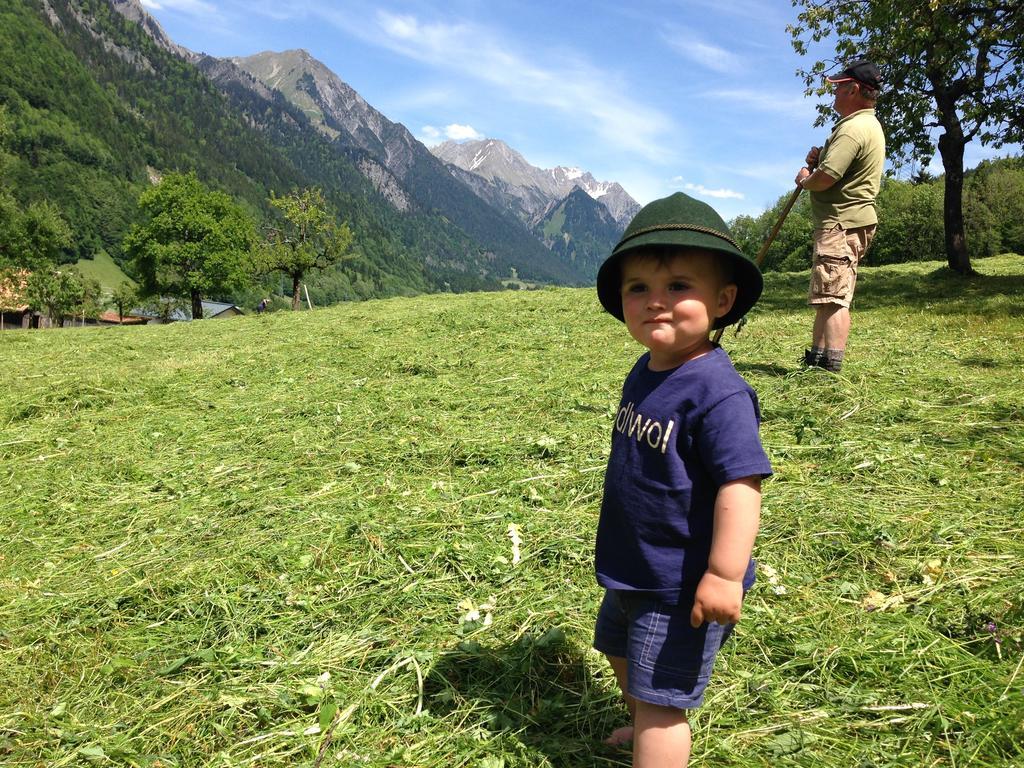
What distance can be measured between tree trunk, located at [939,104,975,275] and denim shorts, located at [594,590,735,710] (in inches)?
727

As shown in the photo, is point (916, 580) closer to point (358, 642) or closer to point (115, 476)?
point (358, 642)

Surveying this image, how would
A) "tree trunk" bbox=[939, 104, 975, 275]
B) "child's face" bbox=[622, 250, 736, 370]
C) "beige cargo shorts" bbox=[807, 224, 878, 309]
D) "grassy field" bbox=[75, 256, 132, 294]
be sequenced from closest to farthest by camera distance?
1. "child's face" bbox=[622, 250, 736, 370]
2. "beige cargo shorts" bbox=[807, 224, 878, 309]
3. "tree trunk" bbox=[939, 104, 975, 275]
4. "grassy field" bbox=[75, 256, 132, 294]

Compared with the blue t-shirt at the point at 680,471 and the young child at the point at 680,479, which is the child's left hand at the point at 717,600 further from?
the blue t-shirt at the point at 680,471

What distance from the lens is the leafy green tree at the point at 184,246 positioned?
47.0m

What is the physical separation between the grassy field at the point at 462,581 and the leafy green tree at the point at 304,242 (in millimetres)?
39094

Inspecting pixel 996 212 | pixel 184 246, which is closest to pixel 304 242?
pixel 184 246

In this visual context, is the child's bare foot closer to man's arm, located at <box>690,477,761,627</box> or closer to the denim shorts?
the denim shorts

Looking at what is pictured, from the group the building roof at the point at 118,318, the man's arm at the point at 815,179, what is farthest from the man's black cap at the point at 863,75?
the building roof at the point at 118,318

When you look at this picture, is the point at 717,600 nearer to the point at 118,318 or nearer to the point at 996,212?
the point at 996,212

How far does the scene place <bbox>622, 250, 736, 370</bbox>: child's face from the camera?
209 centimetres

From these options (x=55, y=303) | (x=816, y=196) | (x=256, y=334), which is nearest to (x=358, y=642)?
(x=816, y=196)

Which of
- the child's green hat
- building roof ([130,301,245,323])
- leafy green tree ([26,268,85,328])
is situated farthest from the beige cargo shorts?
building roof ([130,301,245,323])

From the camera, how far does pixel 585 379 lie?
774 cm

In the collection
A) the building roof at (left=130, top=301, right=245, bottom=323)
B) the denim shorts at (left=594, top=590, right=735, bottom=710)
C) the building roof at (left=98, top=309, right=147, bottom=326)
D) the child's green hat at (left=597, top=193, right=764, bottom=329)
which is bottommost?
the denim shorts at (left=594, top=590, right=735, bottom=710)
